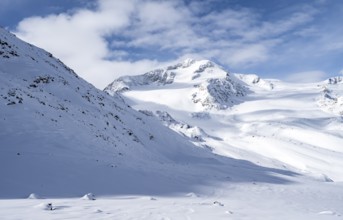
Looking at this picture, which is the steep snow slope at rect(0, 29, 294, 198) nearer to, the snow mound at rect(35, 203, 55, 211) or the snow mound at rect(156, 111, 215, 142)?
the snow mound at rect(35, 203, 55, 211)

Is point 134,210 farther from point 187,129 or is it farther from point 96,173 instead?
point 187,129

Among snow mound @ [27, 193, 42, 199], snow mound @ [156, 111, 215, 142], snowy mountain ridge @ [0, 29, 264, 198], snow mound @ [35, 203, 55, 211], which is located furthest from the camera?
snow mound @ [156, 111, 215, 142]

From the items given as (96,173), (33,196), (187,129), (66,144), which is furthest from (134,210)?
(187,129)

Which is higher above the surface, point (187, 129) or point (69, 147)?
point (187, 129)

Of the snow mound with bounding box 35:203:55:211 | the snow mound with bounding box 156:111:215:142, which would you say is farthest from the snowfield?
the snow mound with bounding box 156:111:215:142

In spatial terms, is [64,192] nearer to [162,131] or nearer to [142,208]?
[142,208]

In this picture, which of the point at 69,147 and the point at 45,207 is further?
the point at 69,147

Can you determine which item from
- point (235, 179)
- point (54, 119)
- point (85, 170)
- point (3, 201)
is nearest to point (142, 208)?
point (3, 201)

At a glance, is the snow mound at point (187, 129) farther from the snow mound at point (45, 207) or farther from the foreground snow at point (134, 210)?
the snow mound at point (45, 207)

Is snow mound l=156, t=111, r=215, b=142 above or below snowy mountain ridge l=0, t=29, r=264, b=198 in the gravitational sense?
above

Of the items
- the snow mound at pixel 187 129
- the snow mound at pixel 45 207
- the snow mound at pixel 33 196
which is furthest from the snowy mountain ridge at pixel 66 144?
the snow mound at pixel 187 129

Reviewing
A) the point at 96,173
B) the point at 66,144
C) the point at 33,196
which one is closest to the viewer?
the point at 33,196

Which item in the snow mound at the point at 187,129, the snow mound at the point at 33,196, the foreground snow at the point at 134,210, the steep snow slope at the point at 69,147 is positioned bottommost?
the foreground snow at the point at 134,210

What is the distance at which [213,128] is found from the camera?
194875 mm
